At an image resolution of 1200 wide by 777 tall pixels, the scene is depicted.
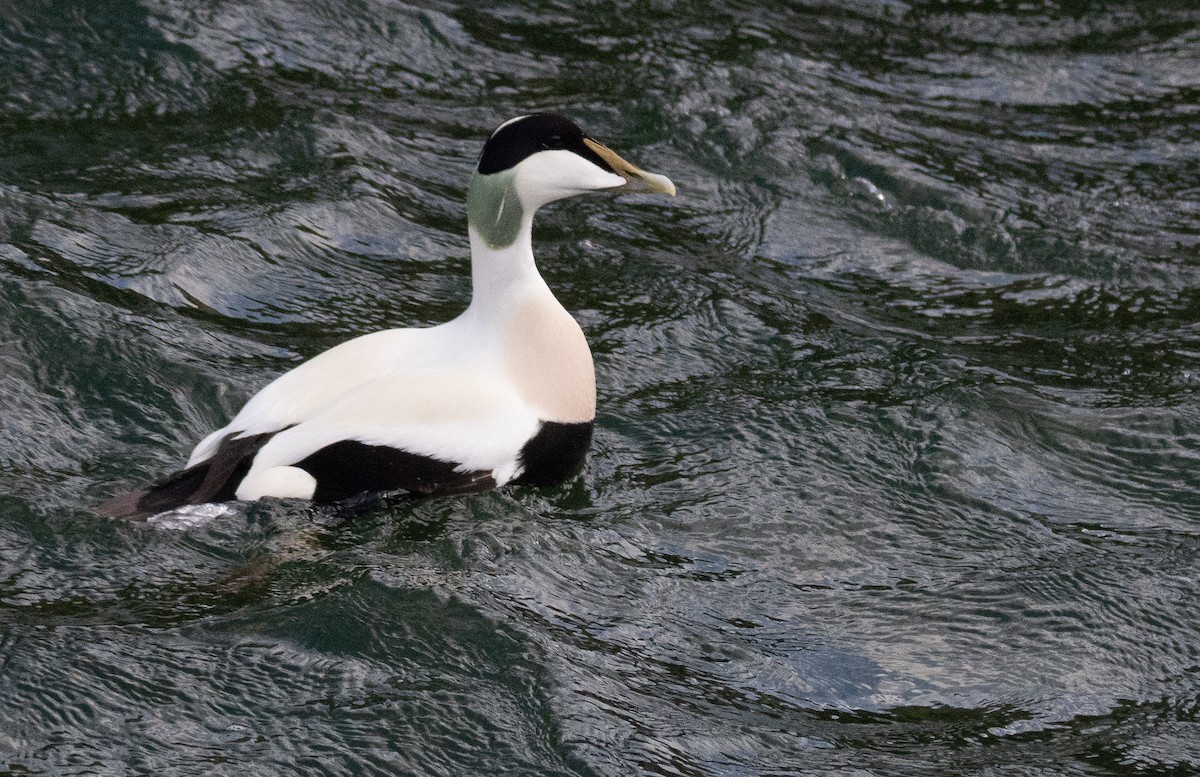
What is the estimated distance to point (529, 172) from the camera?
414cm

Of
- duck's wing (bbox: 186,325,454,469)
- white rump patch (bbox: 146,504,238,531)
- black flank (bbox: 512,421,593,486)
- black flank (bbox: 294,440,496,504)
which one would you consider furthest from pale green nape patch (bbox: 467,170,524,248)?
white rump patch (bbox: 146,504,238,531)

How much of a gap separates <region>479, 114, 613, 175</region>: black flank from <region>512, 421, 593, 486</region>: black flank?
732mm

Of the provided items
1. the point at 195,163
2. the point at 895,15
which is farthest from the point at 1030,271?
the point at 195,163

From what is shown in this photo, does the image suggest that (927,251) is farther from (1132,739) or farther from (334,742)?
(334,742)

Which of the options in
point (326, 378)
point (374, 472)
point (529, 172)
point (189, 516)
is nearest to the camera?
point (189, 516)

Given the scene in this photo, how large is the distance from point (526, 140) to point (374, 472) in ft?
3.27

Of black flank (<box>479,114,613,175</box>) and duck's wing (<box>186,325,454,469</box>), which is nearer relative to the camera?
duck's wing (<box>186,325,454,469</box>)

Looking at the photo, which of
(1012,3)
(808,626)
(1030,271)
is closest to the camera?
(808,626)

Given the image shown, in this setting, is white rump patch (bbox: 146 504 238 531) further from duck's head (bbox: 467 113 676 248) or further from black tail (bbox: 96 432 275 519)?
duck's head (bbox: 467 113 676 248)

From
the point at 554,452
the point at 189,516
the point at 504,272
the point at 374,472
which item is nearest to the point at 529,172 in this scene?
the point at 504,272

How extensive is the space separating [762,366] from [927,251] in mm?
1283

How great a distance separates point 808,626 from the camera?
3877mm

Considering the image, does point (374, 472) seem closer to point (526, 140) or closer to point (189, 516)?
point (189, 516)

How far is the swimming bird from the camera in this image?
3.87m
